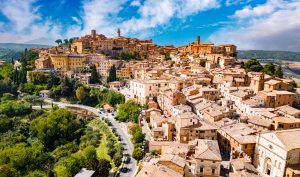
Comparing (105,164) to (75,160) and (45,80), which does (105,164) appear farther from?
(45,80)

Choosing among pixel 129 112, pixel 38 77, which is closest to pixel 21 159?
pixel 129 112

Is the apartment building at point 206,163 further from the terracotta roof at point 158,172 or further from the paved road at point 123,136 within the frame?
the paved road at point 123,136

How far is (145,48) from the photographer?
9919cm

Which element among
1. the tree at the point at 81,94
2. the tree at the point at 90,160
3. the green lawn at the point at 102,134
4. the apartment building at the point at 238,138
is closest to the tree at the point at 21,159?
the tree at the point at 90,160

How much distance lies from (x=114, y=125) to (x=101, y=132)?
290 cm

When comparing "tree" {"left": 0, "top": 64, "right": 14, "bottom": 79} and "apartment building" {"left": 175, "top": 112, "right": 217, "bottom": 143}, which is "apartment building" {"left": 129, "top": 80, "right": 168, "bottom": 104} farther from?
"tree" {"left": 0, "top": 64, "right": 14, "bottom": 79}

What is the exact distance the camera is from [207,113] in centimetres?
4066

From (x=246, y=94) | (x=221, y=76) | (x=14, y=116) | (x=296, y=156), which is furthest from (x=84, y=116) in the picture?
(x=296, y=156)

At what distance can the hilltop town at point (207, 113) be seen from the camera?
29031 mm

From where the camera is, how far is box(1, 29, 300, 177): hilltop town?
2903 cm

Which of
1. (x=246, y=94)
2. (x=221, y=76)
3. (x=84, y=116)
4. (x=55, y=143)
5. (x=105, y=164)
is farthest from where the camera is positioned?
(x=84, y=116)

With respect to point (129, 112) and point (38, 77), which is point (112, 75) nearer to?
point (38, 77)

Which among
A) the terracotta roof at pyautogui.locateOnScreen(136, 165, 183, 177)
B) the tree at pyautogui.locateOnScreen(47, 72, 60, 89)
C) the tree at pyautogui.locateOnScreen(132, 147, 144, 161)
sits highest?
the tree at pyautogui.locateOnScreen(47, 72, 60, 89)

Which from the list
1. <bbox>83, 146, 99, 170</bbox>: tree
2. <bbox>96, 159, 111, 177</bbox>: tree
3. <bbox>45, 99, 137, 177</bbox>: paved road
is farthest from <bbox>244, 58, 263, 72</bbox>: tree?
<bbox>96, 159, 111, 177</bbox>: tree
